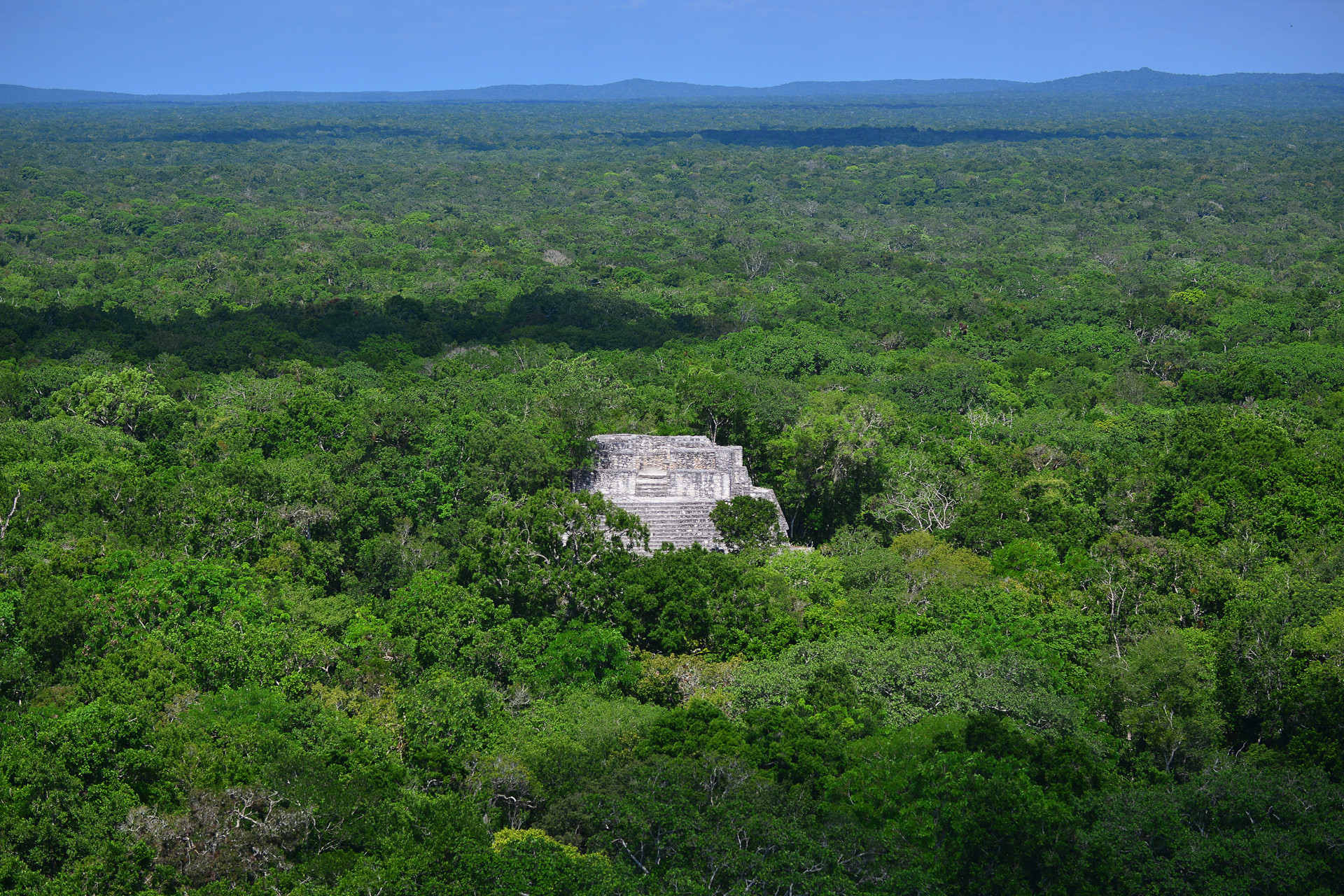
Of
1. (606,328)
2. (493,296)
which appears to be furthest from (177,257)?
(606,328)

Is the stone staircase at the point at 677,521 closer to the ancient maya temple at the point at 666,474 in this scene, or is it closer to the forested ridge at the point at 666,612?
the ancient maya temple at the point at 666,474

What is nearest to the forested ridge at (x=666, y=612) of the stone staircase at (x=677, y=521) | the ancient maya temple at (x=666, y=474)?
the stone staircase at (x=677, y=521)

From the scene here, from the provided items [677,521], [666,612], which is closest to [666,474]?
[677,521]

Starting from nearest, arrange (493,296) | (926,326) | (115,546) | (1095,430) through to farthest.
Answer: (115,546), (1095,430), (926,326), (493,296)

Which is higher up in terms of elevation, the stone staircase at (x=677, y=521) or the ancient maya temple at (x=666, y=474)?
the ancient maya temple at (x=666, y=474)

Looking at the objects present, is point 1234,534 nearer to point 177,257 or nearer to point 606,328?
point 606,328

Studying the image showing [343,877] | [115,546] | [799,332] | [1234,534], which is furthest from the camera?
[799,332]

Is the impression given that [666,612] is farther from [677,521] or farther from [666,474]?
[666,474]
